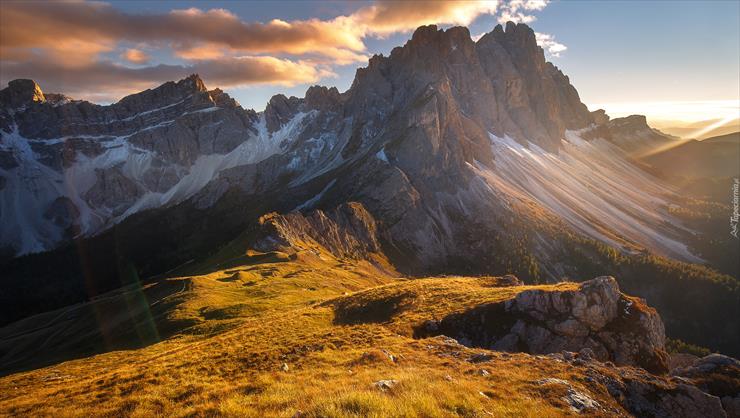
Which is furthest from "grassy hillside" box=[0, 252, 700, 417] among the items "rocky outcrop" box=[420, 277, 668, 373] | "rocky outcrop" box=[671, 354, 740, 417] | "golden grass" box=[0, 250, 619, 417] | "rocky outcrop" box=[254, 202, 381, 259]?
"rocky outcrop" box=[254, 202, 381, 259]

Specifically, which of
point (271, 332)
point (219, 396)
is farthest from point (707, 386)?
point (271, 332)

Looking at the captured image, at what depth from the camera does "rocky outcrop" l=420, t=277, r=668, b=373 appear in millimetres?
36906

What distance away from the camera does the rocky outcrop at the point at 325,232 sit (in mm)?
109688

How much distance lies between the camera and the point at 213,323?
49469mm

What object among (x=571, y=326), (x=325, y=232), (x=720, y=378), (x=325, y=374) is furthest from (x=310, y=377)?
(x=325, y=232)

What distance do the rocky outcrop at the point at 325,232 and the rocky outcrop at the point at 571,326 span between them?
243 ft

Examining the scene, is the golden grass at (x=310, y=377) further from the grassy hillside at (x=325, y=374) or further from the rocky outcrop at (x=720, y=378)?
the rocky outcrop at (x=720, y=378)

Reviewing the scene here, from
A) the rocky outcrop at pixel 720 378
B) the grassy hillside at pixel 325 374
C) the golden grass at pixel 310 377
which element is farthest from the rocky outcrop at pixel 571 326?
the rocky outcrop at pixel 720 378

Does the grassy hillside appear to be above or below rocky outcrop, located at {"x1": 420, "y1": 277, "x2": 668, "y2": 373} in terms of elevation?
above

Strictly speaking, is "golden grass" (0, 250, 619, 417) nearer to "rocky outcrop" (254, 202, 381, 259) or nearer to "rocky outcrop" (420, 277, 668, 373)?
"rocky outcrop" (420, 277, 668, 373)

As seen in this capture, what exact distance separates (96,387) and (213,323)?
26.1 m

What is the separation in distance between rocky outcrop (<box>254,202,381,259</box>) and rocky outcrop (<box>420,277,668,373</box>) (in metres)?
74.0

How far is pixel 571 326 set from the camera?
38312mm

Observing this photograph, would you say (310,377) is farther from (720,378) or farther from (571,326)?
(571,326)
